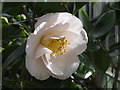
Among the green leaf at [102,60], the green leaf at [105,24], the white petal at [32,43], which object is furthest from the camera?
the green leaf at [102,60]

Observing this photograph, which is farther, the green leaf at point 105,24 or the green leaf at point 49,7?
the green leaf at point 105,24

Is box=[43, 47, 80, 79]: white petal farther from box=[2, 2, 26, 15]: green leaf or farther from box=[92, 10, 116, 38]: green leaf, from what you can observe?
box=[92, 10, 116, 38]: green leaf

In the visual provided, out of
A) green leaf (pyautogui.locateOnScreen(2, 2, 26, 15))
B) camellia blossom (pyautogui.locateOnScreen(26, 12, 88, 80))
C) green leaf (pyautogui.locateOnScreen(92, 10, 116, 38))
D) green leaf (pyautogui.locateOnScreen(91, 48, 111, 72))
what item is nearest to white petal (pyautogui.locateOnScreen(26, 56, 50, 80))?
camellia blossom (pyautogui.locateOnScreen(26, 12, 88, 80))

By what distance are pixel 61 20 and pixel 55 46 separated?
11cm

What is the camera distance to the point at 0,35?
0.88 m

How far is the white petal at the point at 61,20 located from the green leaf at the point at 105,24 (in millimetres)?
333

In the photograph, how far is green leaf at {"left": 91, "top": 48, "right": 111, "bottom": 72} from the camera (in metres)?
1.10

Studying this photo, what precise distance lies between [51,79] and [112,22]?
0.35 meters

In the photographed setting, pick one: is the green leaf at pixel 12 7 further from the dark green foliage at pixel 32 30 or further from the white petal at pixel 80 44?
the white petal at pixel 80 44

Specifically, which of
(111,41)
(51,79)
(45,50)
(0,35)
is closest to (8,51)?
(0,35)

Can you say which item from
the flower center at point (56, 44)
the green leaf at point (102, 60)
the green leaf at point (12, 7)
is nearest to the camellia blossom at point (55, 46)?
the flower center at point (56, 44)

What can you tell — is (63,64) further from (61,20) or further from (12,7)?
(12,7)

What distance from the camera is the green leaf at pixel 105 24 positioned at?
3.18ft

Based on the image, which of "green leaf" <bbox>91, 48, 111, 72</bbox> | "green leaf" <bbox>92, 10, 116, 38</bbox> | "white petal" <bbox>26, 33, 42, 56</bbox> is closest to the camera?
"white petal" <bbox>26, 33, 42, 56</bbox>
